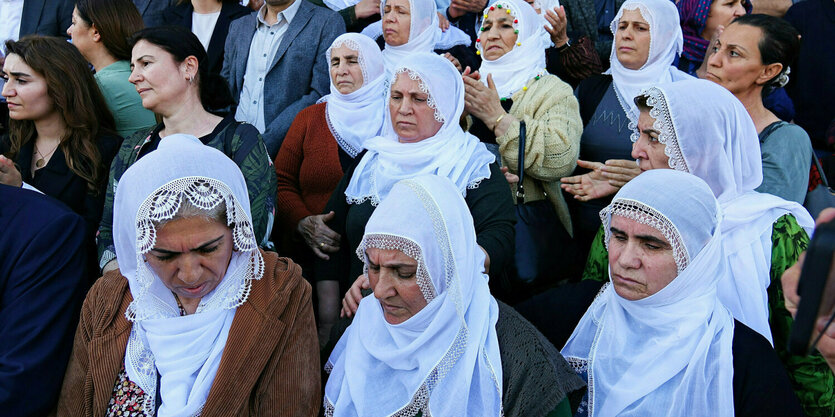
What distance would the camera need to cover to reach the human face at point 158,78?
368 cm

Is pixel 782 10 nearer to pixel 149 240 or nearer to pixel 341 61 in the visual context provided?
pixel 341 61

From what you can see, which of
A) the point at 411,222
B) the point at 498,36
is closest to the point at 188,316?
the point at 411,222

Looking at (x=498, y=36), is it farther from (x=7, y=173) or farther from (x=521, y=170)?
(x=7, y=173)

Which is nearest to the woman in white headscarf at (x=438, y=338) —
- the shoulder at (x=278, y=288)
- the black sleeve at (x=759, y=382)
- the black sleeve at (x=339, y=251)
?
the shoulder at (x=278, y=288)

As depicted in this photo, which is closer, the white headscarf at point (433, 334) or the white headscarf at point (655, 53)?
the white headscarf at point (433, 334)

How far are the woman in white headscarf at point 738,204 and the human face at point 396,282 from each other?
1072mm

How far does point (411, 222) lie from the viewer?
8.18ft

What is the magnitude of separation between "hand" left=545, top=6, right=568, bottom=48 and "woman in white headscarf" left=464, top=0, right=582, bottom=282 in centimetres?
24

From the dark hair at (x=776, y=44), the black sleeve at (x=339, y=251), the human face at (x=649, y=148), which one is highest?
the dark hair at (x=776, y=44)

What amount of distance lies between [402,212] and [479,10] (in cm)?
321

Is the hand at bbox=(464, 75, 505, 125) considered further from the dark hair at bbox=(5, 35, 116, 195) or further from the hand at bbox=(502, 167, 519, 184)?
the dark hair at bbox=(5, 35, 116, 195)

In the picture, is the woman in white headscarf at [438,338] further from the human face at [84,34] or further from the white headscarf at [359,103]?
the human face at [84,34]

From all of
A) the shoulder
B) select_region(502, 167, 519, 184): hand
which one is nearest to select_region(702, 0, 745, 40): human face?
select_region(502, 167, 519, 184): hand

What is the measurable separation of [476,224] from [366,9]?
2433 mm
